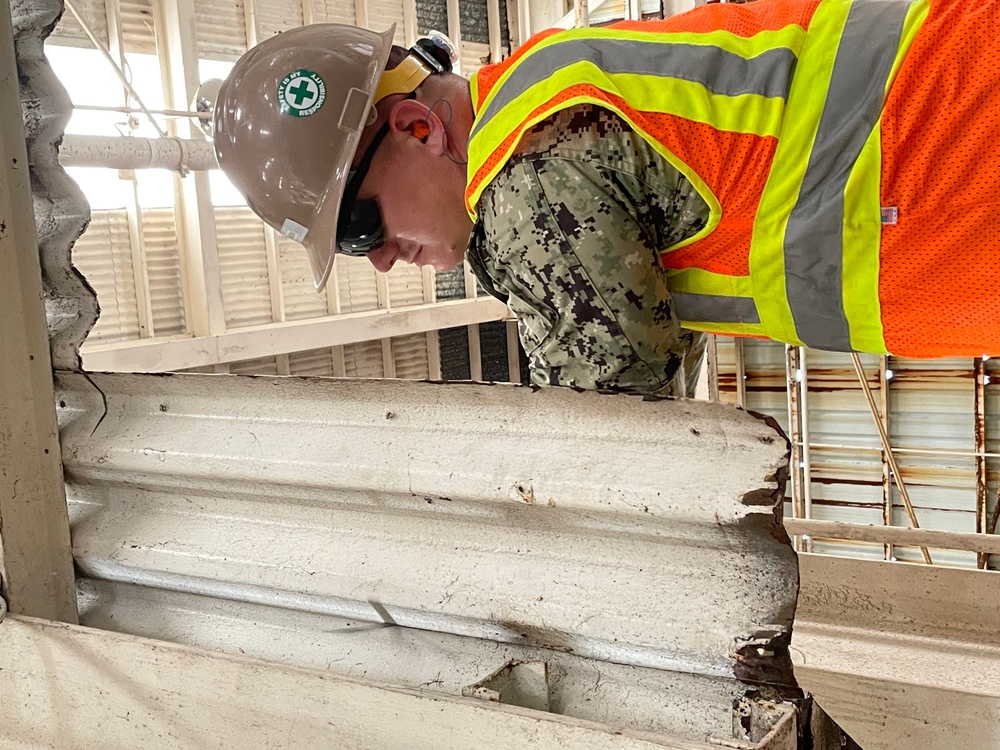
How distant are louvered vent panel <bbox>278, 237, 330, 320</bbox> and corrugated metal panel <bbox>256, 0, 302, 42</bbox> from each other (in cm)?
253

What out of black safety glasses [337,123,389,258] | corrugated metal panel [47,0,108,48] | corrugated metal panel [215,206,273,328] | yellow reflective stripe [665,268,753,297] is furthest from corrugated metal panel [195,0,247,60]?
yellow reflective stripe [665,268,753,297]

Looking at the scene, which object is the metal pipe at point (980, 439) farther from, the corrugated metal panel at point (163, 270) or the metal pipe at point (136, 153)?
the corrugated metal panel at point (163, 270)

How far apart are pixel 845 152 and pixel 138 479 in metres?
1.45

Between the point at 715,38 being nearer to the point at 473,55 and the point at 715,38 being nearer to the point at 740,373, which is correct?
the point at 740,373

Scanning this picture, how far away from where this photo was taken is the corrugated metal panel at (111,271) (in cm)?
987

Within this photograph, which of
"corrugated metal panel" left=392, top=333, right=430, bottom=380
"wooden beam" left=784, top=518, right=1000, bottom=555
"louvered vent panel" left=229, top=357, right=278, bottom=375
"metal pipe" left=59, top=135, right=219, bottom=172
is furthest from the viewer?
"corrugated metal panel" left=392, top=333, right=430, bottom=380

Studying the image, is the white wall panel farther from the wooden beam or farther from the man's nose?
the man's nose

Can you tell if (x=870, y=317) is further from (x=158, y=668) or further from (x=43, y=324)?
(x=43, y=324)

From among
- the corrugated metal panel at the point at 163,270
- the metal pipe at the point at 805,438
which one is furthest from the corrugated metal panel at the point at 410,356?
the metal pipe at the point at 805,438

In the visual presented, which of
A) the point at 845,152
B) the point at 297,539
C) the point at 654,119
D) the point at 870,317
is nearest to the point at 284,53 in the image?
the point at 654,119

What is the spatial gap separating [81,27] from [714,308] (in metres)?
9.67

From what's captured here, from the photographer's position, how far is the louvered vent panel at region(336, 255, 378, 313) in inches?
477

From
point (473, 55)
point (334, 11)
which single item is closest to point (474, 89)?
point (334, 11)

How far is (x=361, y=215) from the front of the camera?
2.14 meters
